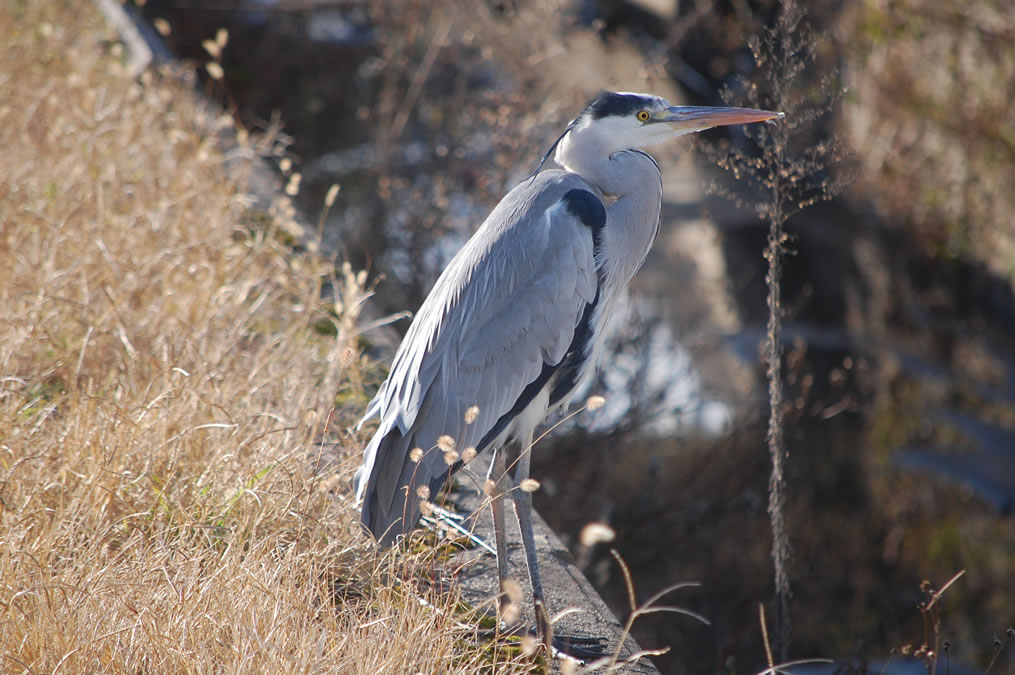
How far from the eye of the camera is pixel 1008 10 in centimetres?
673

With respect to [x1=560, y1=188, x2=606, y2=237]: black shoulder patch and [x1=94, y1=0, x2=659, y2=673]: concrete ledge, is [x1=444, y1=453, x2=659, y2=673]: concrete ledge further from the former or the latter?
[x1=560, y1=188, x2=606, y2=237]: black shoulder patch

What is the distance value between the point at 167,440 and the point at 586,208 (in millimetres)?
1344

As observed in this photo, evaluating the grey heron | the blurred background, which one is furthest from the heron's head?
the blurred background

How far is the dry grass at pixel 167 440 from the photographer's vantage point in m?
2.06

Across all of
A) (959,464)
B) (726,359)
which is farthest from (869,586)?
(726,359)

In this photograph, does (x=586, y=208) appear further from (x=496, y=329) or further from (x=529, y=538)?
(x=529, y=538)

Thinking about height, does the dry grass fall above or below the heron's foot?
above

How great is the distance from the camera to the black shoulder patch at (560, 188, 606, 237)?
9.23 ft

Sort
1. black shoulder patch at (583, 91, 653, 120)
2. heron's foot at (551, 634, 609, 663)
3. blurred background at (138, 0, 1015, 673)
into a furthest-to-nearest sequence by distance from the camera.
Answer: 1. blurred background at (138, 0, 1015, 673)
2. black shoulder patch at (583, 91, 653, 120)
3. heron's foot at (551, 634, 609, 663)

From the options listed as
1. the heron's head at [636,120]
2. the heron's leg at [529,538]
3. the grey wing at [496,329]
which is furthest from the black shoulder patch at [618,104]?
the heron's leg at [529,538]

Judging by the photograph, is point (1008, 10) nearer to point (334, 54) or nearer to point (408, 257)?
point (408, 257)

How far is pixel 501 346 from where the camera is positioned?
2771 mm

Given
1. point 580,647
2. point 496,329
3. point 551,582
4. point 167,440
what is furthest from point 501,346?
point 167,440

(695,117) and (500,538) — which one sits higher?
(695,117)
